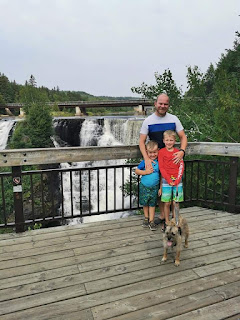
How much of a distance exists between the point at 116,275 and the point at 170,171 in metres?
1.19

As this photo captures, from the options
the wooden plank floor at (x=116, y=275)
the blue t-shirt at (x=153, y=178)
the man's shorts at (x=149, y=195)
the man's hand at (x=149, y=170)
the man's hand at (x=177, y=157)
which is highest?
the man's hand at (x=177, y=157)

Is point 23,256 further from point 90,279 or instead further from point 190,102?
point 190,102

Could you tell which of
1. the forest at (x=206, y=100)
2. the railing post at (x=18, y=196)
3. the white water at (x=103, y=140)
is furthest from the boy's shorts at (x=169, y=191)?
the white water at (x=103, y=140)

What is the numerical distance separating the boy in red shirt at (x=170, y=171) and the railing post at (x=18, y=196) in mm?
1677

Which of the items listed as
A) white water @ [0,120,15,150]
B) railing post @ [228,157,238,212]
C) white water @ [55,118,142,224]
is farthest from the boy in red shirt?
white water @ [0,120,15,150]

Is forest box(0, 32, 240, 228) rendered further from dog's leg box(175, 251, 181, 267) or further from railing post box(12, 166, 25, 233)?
railing post box(12, 166, 25, 233)

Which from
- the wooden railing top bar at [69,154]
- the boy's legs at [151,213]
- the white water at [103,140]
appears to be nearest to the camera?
the wooden railing top bar at [69,154]

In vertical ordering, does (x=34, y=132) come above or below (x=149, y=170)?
above

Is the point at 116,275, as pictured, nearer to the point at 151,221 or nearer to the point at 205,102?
the point at 151,221

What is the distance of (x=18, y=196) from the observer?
293cm

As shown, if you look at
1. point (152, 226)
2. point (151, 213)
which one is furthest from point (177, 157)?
point (152, 226)

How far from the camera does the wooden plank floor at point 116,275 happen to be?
172 cm

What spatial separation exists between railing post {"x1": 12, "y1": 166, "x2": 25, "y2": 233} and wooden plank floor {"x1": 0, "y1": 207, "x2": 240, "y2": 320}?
0.46 feet

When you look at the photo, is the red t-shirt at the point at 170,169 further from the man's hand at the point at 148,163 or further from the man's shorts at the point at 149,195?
the man's shorts at the point at 149,195
